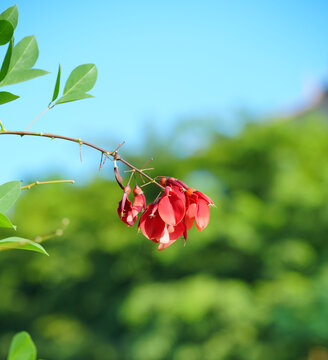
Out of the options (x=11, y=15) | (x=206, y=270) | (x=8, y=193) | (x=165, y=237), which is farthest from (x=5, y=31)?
(x=206, y=270)

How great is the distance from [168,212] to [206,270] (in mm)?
6185

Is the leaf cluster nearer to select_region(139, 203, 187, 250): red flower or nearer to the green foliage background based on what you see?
select_region(139, 203, 187, 250): red flower

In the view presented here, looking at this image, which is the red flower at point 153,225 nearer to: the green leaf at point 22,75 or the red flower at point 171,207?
the red flower at point 171,207

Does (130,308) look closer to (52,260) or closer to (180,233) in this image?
(52,260)

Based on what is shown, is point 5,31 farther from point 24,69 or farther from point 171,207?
point 171,207

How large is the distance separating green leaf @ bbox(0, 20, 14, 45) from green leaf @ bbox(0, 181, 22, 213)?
14 cm

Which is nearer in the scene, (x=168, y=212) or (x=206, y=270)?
(x=168, y=212)

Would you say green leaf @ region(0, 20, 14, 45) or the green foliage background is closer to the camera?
green leaf @ region(0, 20, 14, 45)

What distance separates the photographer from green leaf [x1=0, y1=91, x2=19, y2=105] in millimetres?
450

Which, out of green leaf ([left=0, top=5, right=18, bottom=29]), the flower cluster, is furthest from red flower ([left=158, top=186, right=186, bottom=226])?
green leaf ([left=0, top=5, right=18, bottom=29])

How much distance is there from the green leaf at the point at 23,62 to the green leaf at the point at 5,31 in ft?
0.13

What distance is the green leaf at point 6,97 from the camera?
1.48 feet

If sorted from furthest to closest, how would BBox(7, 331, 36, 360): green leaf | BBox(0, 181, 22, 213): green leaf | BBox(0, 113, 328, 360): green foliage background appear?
BBox(0, 113, 328, 360): green foliage background → BBox(0, 181, 22, 213): green leaf → BBox(7, 331, 36, 360): green leaf

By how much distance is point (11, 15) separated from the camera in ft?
1.47
